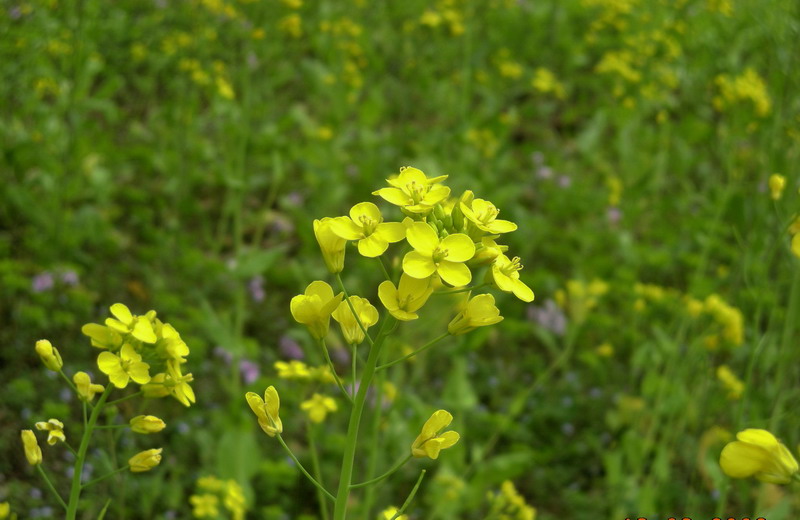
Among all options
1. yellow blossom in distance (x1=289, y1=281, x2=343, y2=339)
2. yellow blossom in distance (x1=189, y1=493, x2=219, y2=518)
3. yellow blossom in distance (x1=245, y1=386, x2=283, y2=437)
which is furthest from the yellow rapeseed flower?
yellow blossom in distance (x1=189, y1=493, x2=219, y2=518)

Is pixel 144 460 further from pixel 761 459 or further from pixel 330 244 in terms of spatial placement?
pixel 761 459

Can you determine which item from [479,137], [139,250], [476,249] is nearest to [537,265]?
[479,137]

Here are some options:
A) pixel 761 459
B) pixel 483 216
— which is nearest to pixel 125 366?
pixel 483 216

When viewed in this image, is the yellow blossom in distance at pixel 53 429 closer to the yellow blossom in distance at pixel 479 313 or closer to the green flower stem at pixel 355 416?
the green flower stem at pixel 355 416

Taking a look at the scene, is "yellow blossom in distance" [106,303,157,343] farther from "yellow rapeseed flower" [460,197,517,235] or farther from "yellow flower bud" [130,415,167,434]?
"yellow rapeseed flower" [460,197,517,235]

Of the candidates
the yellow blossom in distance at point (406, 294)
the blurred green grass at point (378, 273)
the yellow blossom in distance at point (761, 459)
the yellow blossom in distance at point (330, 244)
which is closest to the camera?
the yellow blossom in distance at point (761, 459)

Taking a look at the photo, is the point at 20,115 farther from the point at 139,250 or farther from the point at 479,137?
the point at 479,137

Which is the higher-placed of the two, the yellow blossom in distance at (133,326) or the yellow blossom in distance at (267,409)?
the yellow blossom in distance at (133,326)

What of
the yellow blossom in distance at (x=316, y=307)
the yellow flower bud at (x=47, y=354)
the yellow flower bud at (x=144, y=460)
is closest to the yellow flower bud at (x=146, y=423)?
the yellow flower bud at (x=144, y=460)
